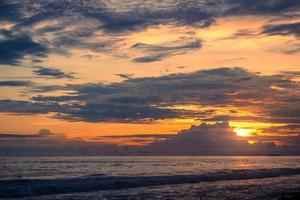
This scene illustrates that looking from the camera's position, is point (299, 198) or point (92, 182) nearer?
point (299, 198)

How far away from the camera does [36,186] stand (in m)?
49.7

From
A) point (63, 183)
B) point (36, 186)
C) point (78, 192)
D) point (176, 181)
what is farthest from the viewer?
point (176, 181)

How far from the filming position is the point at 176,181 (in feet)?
200

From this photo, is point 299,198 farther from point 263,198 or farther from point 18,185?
point 18,185

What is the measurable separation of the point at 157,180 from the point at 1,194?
2426 cm

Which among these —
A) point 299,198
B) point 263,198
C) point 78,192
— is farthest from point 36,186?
point 299,198

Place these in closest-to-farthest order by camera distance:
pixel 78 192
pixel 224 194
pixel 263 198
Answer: pixel 263 198 → pixel 224 194 → pixel 78 192

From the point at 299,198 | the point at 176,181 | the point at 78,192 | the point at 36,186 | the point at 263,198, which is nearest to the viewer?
the point at 299,198

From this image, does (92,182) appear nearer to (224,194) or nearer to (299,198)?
(224,194)

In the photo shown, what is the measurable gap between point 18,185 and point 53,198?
12.5 m

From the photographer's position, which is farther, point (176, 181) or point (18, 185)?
point (176, 181)

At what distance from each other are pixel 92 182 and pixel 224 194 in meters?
20.0

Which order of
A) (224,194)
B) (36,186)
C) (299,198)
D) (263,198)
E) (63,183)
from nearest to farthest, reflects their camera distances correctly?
(299,198)
(263,198)
(224,194)
(36,186)
(63,183)

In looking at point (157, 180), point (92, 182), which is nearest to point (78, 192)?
point (92, 182)
